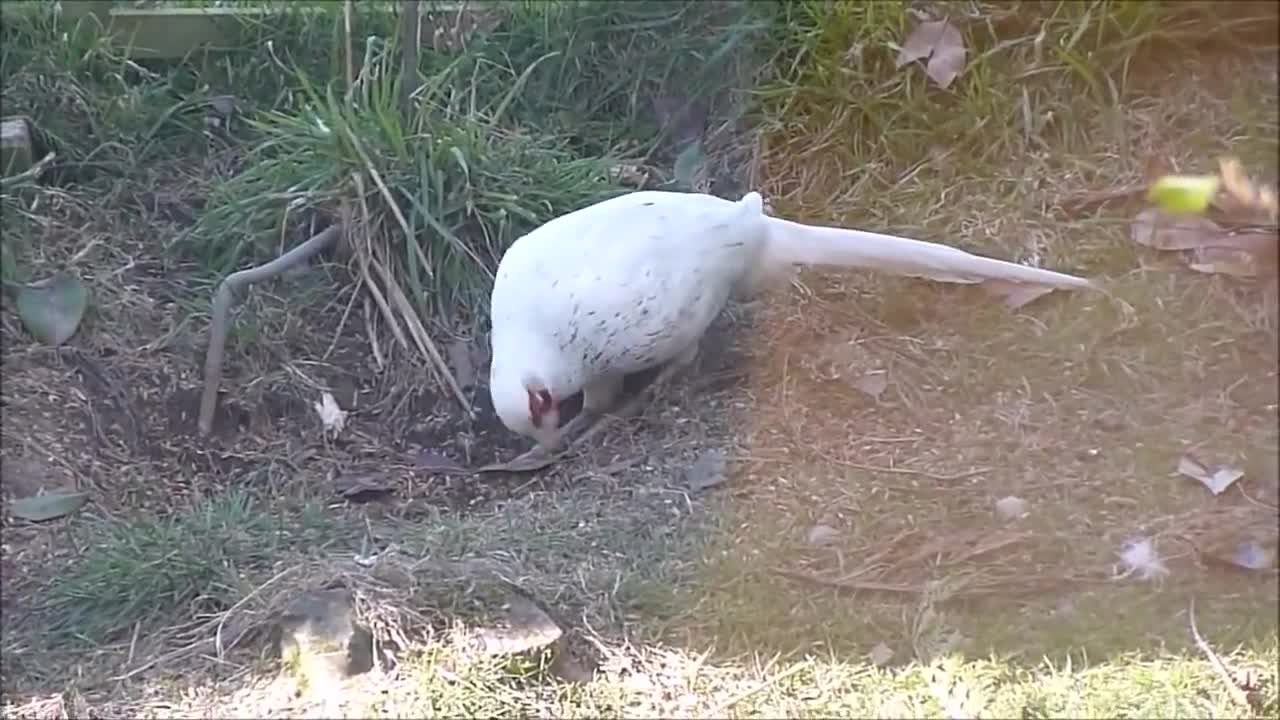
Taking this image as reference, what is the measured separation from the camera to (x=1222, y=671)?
80 centimetres

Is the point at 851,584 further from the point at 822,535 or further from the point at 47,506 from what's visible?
the point at 47,506

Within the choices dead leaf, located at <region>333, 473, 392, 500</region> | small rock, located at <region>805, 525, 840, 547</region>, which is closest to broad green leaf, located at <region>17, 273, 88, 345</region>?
dead leaf, located at <region>333, 473, 392, 500</region>

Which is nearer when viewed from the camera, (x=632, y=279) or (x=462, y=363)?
(x=632, y=279)

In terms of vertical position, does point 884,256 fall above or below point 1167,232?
below

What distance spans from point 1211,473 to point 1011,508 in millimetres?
143

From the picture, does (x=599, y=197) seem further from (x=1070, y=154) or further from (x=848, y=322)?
(x=1070, y=154)

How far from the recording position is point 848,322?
1.24 m

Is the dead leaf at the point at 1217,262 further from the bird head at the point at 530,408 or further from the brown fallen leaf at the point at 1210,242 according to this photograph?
the bird head at the point at 530,408

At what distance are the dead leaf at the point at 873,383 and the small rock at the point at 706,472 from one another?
0.14m

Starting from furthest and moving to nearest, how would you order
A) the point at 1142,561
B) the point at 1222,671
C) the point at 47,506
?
the point at 47,506 → the point at 1142,561 → the point at 1222,671

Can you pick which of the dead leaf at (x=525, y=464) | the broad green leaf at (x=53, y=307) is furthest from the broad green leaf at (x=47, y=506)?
the dead leaf at (x=525, y=464)

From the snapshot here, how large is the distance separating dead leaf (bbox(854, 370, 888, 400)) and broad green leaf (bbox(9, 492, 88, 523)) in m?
0.70

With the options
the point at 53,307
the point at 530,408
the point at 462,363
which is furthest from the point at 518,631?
the point at 53,307

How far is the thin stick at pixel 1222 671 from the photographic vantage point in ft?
2.57
